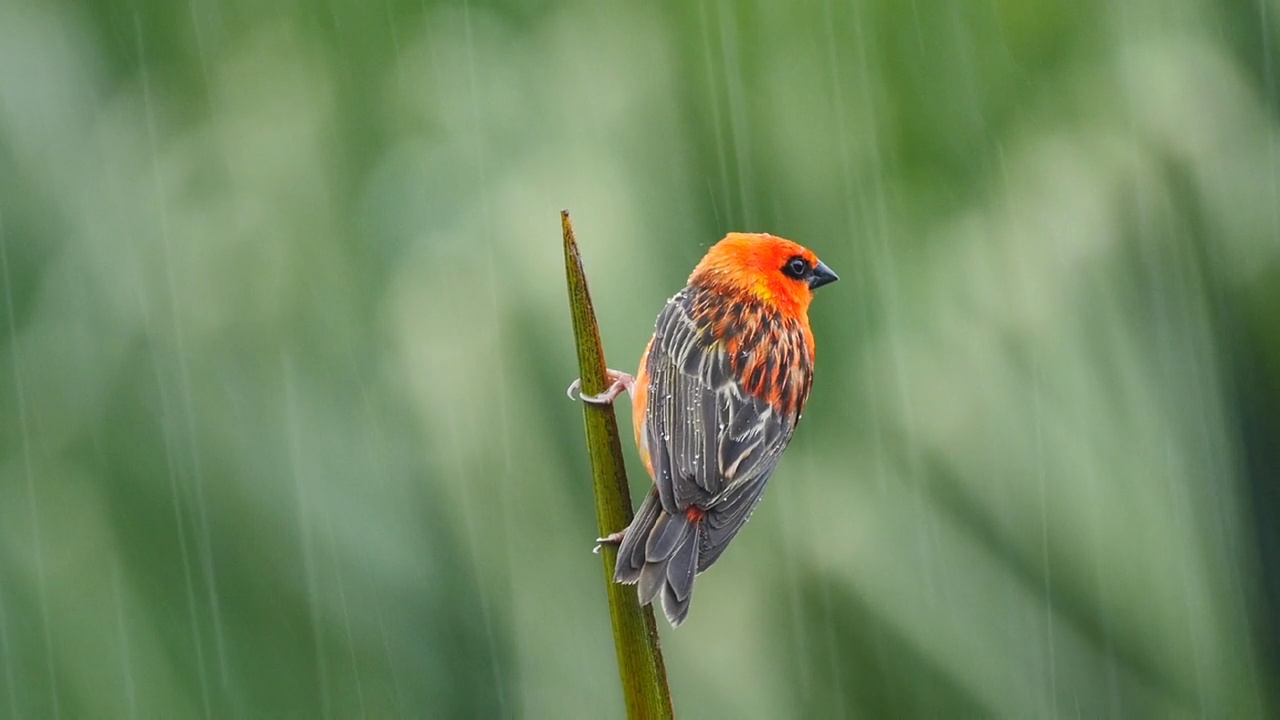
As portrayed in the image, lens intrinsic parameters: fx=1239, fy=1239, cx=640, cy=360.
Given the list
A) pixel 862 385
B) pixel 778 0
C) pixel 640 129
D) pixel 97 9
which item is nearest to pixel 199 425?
pixel 97 9

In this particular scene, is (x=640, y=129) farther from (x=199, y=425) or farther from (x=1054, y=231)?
(x=199, y=425)

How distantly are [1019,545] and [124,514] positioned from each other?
2.17 meters

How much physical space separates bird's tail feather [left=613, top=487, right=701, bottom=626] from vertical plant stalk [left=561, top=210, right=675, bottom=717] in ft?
0.36

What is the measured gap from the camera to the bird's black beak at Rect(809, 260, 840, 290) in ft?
8.50

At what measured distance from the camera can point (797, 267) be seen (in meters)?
2.63

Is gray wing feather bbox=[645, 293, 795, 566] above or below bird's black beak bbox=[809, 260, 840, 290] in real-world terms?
below

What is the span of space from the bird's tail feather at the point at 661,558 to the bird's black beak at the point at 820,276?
75 cm

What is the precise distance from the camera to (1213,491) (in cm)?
320

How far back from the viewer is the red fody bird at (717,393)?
200 centimetres

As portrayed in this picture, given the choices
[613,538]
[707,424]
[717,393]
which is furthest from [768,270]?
[613,538]

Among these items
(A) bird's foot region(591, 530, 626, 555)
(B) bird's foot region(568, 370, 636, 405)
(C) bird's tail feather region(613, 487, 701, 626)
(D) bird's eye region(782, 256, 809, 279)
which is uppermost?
(D) bird's eye region(782, 256, 809, 279)

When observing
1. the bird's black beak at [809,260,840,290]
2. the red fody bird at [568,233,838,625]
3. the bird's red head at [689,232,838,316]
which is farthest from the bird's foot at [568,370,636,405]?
the bird's black beak at [809,260,840,290]

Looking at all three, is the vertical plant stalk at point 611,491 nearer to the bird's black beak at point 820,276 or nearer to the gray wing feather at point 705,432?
the gray wing feather at point 705,432

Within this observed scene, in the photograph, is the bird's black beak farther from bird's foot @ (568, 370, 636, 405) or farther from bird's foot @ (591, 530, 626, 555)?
bird's foot @ (591, 530, 626, 555)
